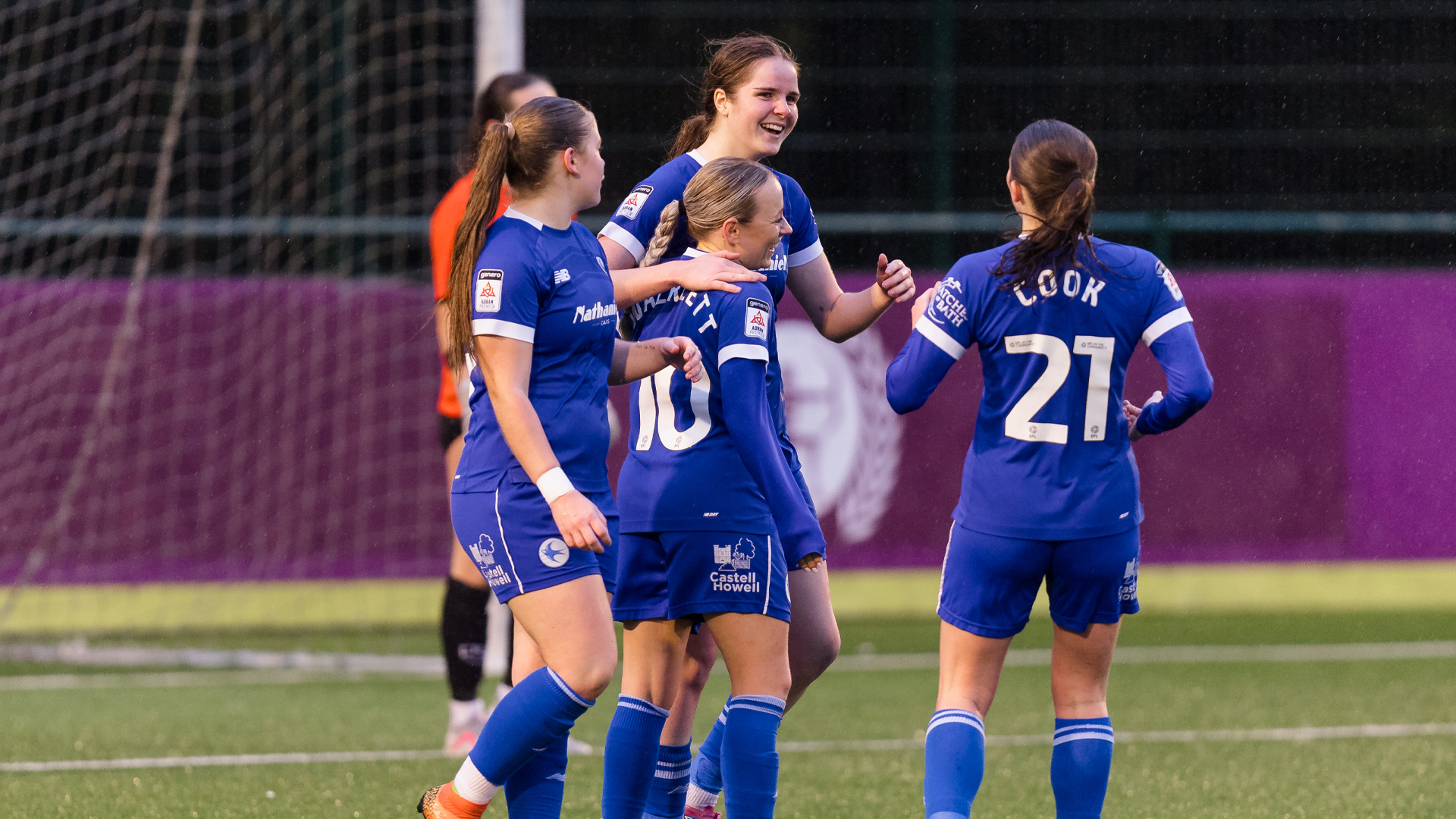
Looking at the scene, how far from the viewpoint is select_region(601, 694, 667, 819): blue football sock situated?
3.73 m

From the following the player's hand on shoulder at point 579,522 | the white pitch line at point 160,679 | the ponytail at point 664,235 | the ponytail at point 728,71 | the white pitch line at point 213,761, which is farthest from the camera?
the white pitch line at point 160,679

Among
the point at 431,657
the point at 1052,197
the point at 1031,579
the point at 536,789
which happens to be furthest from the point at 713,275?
the point at 431,657

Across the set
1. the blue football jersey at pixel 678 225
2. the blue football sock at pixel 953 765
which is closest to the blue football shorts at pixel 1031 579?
the blue football sock at pixel 953 765

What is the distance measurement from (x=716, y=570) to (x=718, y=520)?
0.36ft

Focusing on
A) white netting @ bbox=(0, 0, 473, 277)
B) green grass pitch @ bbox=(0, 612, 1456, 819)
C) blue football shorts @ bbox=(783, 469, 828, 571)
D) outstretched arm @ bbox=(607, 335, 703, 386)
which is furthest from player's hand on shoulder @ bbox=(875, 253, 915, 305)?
white netting @ bbox=(0, 0, 473, 277)

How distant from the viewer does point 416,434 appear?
8.97 metres

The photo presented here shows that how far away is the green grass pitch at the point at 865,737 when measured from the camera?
15.8ft

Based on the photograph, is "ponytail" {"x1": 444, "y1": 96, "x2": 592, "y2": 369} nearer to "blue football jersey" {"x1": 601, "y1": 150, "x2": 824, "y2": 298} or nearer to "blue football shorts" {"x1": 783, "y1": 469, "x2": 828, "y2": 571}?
"blue football jersey" {"x1": 601, "y1": 150, "x2": 824, "y2": 298}

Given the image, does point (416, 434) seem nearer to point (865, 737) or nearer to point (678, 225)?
point (865, 737)

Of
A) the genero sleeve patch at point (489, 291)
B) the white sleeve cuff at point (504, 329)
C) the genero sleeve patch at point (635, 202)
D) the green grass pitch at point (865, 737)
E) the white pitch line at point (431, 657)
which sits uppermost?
the genero sleeve patch at point (635, 202)

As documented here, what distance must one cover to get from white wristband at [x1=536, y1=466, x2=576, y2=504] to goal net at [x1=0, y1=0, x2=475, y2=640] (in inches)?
213

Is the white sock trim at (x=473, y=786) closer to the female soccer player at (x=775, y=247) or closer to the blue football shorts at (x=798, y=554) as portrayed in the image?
the female soccer player at (x=775, y=247)

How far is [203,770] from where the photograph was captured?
5320 millimetres

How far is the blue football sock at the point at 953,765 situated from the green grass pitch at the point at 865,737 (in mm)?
1115
